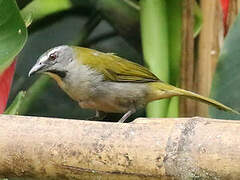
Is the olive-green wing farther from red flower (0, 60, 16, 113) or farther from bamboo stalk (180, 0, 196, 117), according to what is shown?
red flower (0, 60, 16, 113)

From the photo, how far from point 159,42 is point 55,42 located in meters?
0.80

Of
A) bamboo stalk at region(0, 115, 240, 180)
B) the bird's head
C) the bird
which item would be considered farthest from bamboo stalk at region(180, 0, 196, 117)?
bamboo stalk at region(0, 115, 240, 180)

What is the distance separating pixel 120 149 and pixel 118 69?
1116mm

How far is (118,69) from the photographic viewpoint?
233 centimetres

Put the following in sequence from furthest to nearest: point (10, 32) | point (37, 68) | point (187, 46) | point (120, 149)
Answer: point (187, 46), point (37, 68), point (10, 32), point (120, 149)

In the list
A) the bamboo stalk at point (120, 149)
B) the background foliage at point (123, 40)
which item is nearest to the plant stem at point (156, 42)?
the background foliage at point (123, 40)

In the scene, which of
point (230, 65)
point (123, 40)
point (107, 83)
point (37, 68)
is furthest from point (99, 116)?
point (123, 40)

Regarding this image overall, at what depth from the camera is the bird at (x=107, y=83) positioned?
2.26m

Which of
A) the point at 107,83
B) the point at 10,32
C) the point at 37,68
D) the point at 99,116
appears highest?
the point at 10,32

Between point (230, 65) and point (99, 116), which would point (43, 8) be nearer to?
point (99, 116)

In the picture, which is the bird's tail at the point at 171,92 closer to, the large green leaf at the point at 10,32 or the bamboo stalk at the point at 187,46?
the bamboo stalk at the point at 187,46

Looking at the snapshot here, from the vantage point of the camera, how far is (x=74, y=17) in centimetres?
311

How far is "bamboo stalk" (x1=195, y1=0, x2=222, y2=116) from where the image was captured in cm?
245

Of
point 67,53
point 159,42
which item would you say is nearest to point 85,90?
point 67,53
